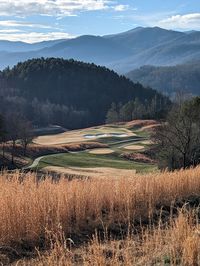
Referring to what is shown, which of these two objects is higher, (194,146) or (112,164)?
(194,146)

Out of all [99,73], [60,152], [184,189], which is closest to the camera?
[184,189]

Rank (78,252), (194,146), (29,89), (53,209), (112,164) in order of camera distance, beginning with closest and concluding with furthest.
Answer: (78,252)
(53,209)
(194,146)
(112,164)
(29,89)

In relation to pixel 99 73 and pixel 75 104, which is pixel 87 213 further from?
pixel 99 73

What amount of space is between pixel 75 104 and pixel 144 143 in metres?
95.4

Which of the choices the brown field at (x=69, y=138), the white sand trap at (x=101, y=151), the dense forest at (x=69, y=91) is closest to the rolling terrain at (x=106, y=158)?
the white sand trap at (x=101, y=151)

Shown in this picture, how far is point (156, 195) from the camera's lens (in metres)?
10.2

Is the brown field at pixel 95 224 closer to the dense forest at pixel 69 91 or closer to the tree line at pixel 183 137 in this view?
the tree line at pixel 183 137

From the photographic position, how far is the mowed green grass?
138 ft

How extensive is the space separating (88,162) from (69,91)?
119 m

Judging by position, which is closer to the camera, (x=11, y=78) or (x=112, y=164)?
(x=112, y=164)

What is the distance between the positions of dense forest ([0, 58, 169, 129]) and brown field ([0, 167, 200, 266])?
12436cm

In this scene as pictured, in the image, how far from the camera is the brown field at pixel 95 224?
522 cm

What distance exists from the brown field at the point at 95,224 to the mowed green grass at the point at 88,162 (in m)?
30.5

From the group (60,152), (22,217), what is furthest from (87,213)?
(60,152)
